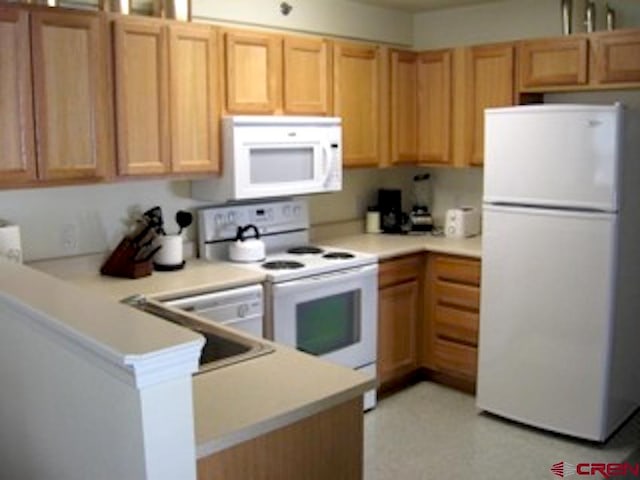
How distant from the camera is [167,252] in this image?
3.57 meters

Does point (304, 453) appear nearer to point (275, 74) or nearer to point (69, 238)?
point (69, 238)

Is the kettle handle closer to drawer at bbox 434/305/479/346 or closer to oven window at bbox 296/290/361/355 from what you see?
oven window at bbox 296/290/361/355

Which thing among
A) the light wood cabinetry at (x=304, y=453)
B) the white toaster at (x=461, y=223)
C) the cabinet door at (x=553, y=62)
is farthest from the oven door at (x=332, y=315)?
the light wood cabinetry at (x=304, y=453)

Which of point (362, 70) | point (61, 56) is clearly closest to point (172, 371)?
point (61, 56)

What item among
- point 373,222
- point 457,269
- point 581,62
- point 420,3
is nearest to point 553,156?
point 581,62

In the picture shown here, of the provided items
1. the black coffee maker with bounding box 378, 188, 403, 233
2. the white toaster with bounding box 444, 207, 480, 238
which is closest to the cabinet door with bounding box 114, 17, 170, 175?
the black coffee maker with bounding box 378, 188, 403, 233

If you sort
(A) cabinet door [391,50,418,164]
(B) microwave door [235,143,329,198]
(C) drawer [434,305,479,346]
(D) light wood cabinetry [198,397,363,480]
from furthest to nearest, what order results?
(A) cabinet door [391,50,418,164] → (C) drawer [434,305,479,346] → (B) microwave door [235,143,329,198] → (D) light wood cabinetry [198,397,363,480]

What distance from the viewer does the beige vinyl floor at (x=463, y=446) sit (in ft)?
11.1

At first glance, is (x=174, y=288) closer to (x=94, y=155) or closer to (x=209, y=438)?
(x=94, y=155)

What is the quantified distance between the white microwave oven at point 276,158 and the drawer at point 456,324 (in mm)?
1013

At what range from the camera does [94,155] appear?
3.14 metres

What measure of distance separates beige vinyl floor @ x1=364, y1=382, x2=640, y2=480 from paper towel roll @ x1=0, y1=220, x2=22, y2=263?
73.2 inches

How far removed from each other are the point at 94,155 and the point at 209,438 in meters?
1.87

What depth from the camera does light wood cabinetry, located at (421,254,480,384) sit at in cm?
418
